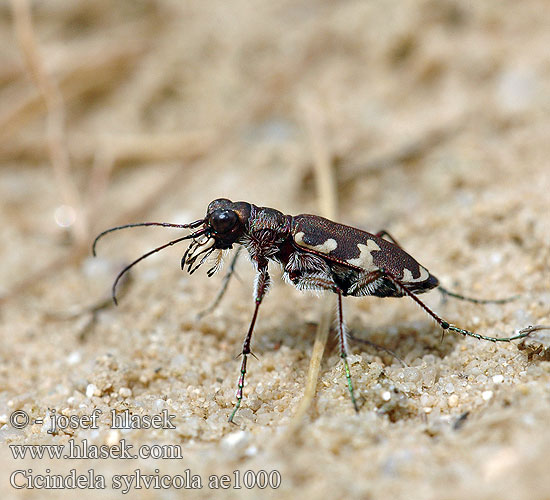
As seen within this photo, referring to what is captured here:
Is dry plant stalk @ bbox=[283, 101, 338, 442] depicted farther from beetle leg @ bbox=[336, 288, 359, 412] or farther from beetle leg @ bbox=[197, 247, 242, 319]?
beetle leg @ bbox=[197, 247, 242, 319]

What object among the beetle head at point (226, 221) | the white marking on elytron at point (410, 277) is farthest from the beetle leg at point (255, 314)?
the white marking on elytron at point (410, 277)

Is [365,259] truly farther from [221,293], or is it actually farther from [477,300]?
[221,293]

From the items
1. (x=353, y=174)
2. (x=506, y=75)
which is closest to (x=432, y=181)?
(x=353, y=174)

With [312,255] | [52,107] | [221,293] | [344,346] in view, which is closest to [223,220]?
[312,255]

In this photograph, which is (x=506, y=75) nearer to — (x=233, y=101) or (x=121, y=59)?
(x=233, y=101)

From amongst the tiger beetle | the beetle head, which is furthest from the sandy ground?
the beetle head

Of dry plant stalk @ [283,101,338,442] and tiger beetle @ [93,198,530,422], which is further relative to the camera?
tiger beetle @ [93,198,530,422]
